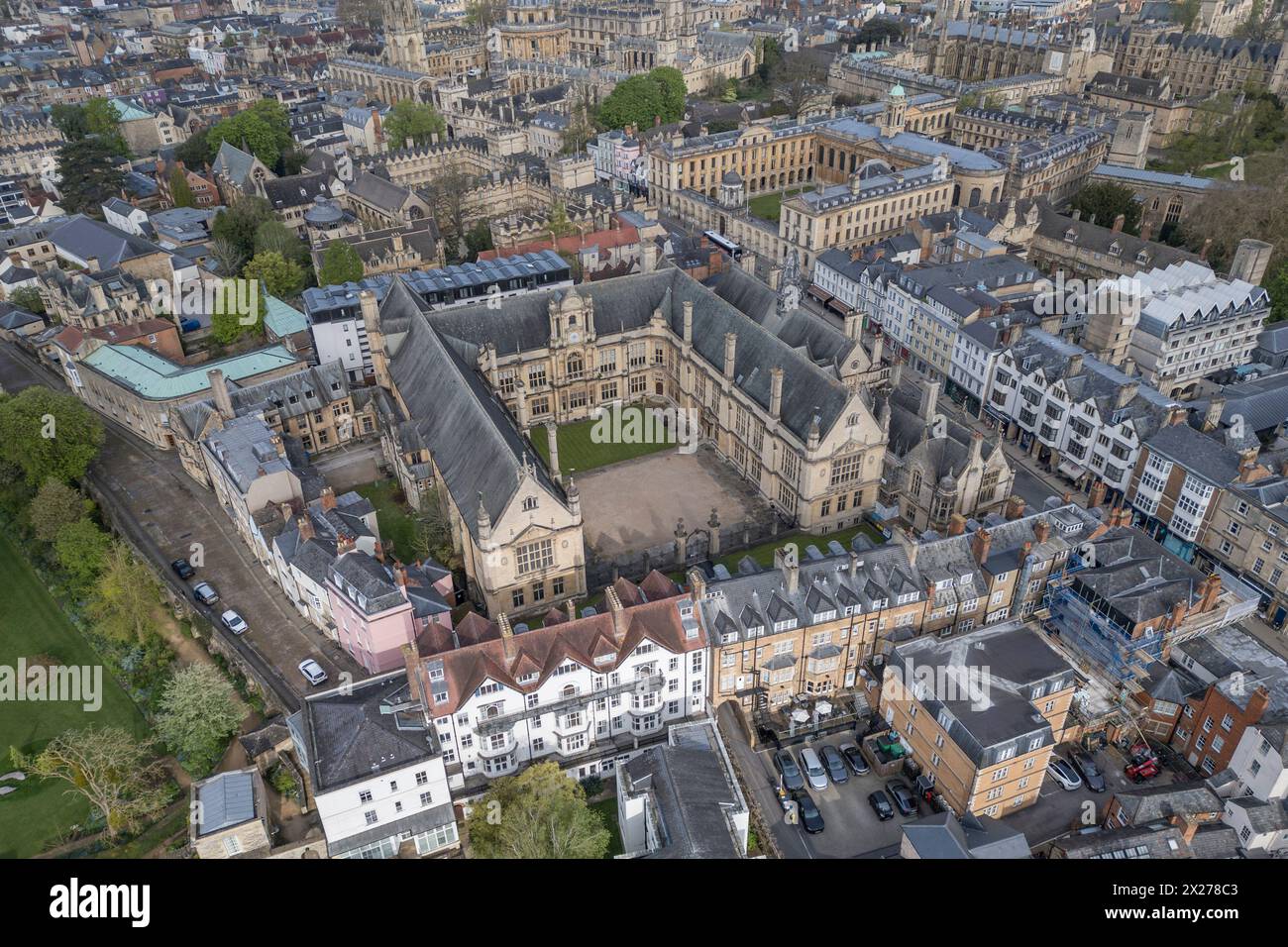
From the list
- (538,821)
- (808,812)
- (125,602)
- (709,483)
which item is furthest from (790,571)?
(125,602)

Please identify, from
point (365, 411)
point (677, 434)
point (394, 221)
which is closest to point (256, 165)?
point (394, 221)

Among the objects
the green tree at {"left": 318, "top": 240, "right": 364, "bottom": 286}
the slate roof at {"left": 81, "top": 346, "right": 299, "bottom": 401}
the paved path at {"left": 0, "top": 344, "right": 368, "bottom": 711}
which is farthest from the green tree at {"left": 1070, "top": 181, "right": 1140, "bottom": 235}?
the paved path at {"left": 0, "top": 344, "right": 368, "bottom": 711}

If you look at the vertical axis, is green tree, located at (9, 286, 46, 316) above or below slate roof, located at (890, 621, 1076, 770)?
above

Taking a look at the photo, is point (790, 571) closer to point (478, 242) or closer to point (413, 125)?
point (478, 242)

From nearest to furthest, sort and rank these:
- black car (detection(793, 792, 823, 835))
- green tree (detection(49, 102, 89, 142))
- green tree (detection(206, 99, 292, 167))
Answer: black car (detection(793, 792, 823, 835)) < green tree (detection(206, 99, 292, 167)) < green tree (detection(49, 102, 89, 142))

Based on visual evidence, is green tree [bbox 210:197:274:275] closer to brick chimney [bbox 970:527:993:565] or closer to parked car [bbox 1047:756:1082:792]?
brick chimney [bbox 970:527:993:565]

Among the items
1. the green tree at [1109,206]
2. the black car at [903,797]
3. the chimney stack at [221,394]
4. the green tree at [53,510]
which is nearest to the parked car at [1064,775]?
the black car at [903,797]
